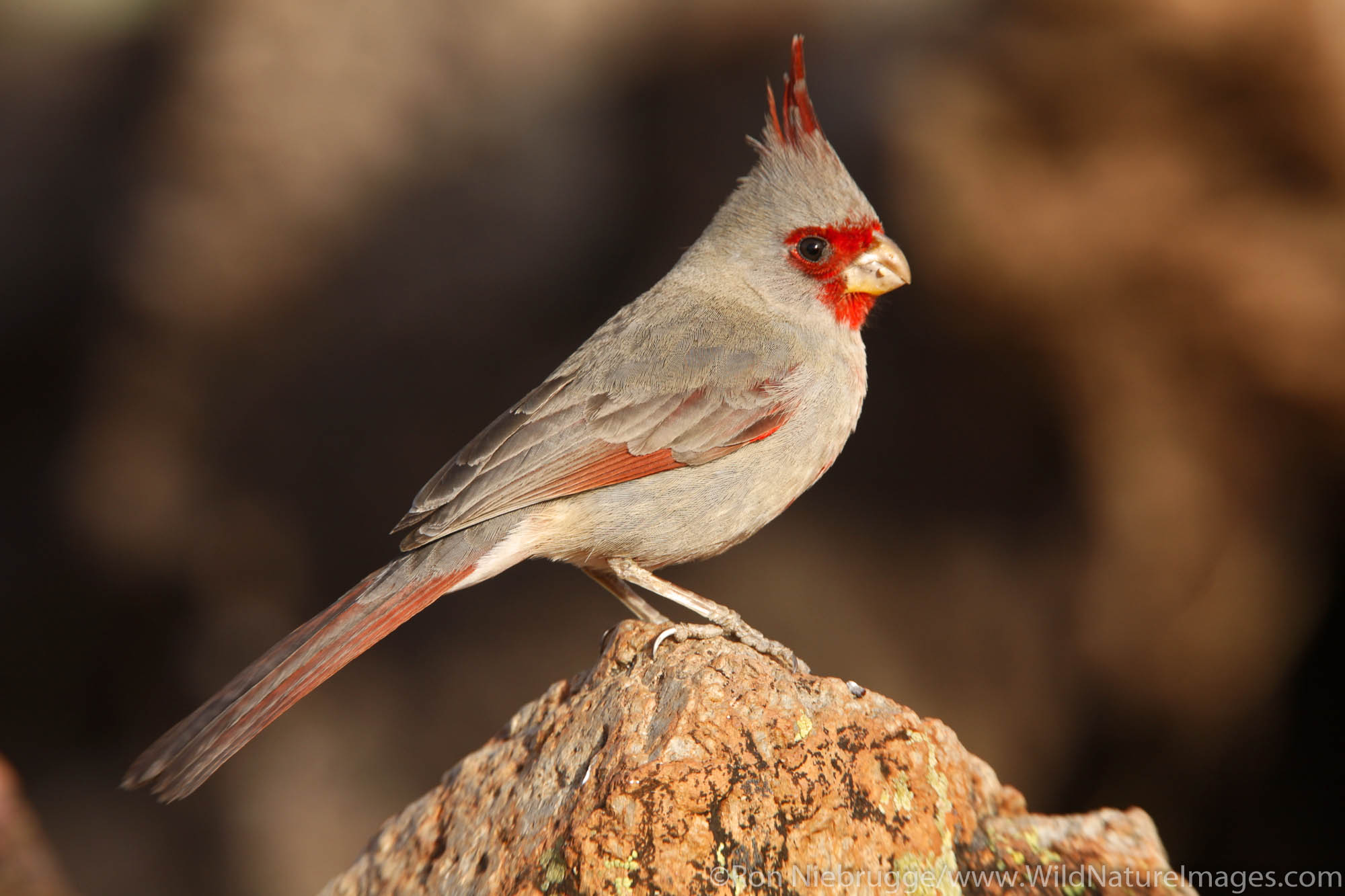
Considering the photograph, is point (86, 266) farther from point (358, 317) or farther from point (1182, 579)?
point (1182, 579)

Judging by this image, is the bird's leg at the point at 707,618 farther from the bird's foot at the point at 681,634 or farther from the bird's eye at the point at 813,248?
the bird's eye at the point at 813,248

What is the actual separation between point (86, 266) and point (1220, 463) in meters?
6.21

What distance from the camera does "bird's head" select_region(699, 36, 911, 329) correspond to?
3.90 meters

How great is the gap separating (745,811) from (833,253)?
6.74 feet

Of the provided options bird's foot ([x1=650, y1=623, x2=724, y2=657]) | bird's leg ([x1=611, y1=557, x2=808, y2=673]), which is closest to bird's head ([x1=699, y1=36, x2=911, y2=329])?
bird's leg ([x1=611, y1=557, x2=808, y2=673])

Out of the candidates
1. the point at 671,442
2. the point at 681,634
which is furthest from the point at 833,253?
the point at 681,634

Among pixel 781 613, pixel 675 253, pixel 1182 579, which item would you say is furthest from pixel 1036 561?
pixel 675 253

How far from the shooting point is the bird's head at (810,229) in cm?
390

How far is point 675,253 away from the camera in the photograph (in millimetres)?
6375

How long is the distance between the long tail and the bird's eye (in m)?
1.49

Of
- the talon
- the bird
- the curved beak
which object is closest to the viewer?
the talon

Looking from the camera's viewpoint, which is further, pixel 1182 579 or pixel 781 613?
pixel 781 613

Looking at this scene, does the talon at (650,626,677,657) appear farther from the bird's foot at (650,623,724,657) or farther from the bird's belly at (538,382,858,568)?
the bird's belly at (538,382,858,568)

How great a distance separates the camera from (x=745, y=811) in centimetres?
252
